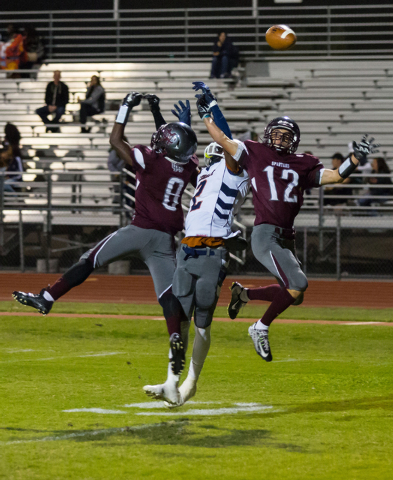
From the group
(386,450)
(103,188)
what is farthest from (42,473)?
(103,188)

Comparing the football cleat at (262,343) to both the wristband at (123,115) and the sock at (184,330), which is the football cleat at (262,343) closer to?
the sock at (184,330)

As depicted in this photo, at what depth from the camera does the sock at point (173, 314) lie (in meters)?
5.67

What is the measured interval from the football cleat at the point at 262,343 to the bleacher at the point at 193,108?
38.3 feet

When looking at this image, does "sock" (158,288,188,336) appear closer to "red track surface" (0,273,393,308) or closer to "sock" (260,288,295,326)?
"sock" (260,288,295,326)

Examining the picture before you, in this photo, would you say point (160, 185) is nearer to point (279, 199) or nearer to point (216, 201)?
point (216, 201)

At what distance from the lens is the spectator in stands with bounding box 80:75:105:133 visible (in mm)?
20428

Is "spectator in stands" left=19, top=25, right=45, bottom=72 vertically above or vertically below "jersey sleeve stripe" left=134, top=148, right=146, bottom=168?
above

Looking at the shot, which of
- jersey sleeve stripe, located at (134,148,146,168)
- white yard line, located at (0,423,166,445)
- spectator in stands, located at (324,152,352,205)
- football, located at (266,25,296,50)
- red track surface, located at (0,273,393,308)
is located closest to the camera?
white yard line, located at (0,423,166,445)

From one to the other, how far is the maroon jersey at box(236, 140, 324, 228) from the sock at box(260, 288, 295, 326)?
541 millimetres

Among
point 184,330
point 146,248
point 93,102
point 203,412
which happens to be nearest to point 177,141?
point 146,248

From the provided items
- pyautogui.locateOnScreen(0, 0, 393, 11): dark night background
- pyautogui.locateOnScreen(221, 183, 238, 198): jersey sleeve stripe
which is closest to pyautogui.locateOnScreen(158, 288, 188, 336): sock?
pyautogui.locateOnScreen(221, 183, 238, 198): jersey sleeve stripe

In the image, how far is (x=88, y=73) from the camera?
22422 millimetres

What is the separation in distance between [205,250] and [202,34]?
1712 centimetres

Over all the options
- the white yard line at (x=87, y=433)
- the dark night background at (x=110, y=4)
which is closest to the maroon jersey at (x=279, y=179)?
the white yard line at (x=87, y=433)
